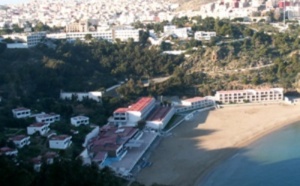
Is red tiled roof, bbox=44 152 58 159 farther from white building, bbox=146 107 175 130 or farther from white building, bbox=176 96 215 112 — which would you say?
white building, bbox=176 96 215 112

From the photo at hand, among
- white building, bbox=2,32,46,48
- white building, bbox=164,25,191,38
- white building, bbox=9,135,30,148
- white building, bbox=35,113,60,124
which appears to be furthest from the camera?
white building, bbox=164,25,191,38

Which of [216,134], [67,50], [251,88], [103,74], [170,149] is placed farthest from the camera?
[67,50]

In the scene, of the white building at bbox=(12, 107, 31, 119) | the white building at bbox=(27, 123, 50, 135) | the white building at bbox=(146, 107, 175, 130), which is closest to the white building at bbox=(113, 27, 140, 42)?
the white building at bbox=(146, 107, 175, 130)

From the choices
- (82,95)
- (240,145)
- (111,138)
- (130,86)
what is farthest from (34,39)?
(240,145)

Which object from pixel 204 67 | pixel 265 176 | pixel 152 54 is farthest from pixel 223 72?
pixel 265 176

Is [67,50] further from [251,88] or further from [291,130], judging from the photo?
[291,130]

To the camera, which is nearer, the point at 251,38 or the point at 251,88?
the point at 251,88

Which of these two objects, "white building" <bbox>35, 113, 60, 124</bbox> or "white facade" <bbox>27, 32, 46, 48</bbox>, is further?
"white facade" <bbox>27, 32, 46, 48</bbox>
